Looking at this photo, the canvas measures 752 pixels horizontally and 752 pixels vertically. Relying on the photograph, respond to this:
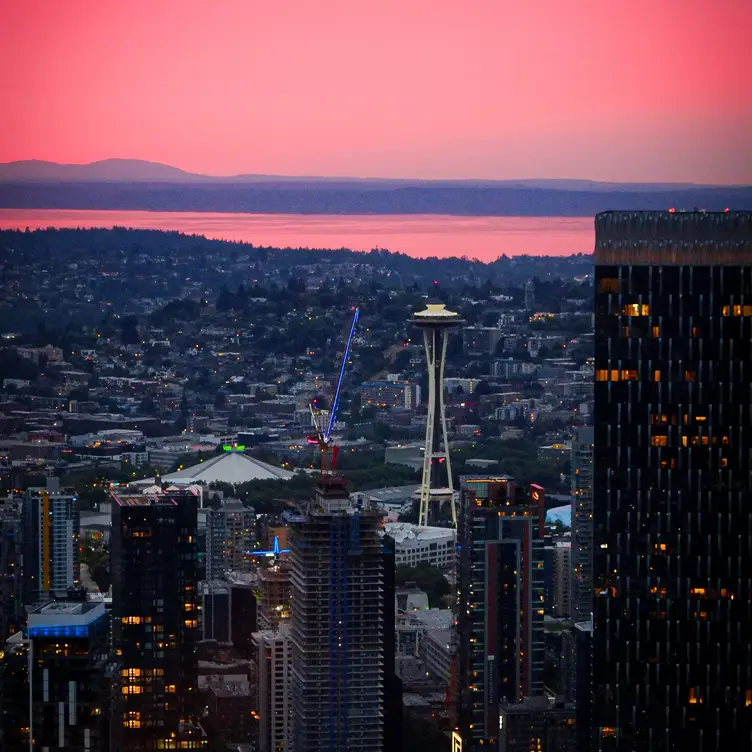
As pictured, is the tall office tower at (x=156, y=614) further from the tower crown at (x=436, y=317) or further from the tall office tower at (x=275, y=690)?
the tower crown at (x=436, y=317)

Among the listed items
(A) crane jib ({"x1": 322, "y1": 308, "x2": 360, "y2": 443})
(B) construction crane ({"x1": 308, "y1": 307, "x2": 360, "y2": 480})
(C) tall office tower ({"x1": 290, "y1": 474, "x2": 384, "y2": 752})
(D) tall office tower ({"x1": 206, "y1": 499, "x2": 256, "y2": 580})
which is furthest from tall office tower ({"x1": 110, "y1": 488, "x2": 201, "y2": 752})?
(A) crane jib ({"x1": 322, "y1": 308, "x2": 360, "y2": 443})

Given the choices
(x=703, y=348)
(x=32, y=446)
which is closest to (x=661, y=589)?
(x=703, y=348)

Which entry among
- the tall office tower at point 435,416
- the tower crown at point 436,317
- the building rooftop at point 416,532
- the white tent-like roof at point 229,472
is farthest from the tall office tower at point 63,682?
the tower crown at point 436,317

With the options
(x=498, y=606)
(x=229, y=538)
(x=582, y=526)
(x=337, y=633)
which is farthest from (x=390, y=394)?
(x=337, y=633)

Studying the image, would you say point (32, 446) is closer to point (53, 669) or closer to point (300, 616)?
point (300, 616)

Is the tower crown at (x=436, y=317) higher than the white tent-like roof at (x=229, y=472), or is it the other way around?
the tower crown at (x=436, y=317)

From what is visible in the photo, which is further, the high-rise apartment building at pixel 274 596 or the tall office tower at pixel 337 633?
the high-rise apartment building at pixel 274 596

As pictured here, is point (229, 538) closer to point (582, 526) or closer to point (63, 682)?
point (582, 526)
